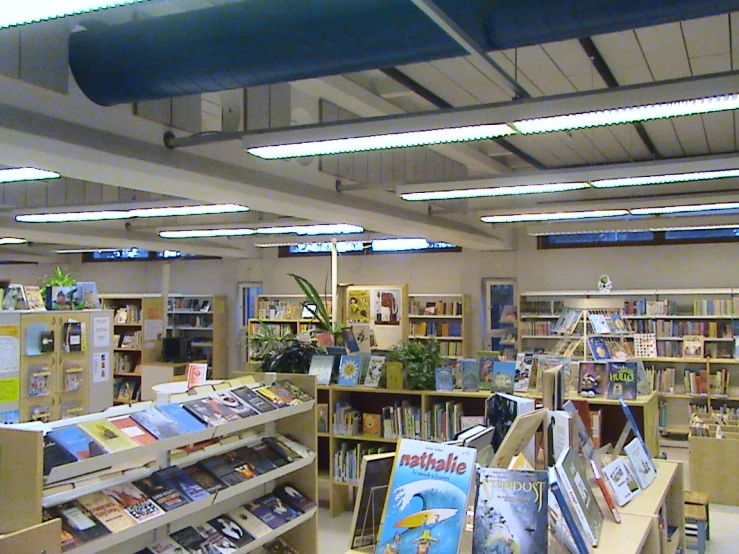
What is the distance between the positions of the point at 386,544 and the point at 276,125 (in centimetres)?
332

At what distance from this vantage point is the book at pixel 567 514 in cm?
215

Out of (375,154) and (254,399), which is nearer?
(254,399)

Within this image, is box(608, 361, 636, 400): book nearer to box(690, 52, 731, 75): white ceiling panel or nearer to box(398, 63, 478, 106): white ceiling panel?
box(690, 52, 731, 75): white ceiling panel

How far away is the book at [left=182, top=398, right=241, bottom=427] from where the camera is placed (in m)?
3.72

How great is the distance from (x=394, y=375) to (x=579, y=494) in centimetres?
390

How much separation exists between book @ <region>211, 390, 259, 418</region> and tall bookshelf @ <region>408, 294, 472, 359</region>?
24.1 ft

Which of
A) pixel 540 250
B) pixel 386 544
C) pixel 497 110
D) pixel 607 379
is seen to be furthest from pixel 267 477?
pixel 540 250

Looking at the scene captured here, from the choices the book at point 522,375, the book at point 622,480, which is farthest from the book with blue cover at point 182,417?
the book at point 522,375

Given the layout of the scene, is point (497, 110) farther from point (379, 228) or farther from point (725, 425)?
point (725, 425)

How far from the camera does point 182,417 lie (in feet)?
11.9

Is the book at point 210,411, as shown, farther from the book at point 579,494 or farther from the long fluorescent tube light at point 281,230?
the long fluorescent tube light at point 281,230

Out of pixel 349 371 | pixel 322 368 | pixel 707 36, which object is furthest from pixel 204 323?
pixel 707 36

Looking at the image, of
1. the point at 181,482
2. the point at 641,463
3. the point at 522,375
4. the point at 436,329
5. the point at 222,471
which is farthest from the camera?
the point at 436,329

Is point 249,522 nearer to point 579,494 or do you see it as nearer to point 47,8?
point 579,494
